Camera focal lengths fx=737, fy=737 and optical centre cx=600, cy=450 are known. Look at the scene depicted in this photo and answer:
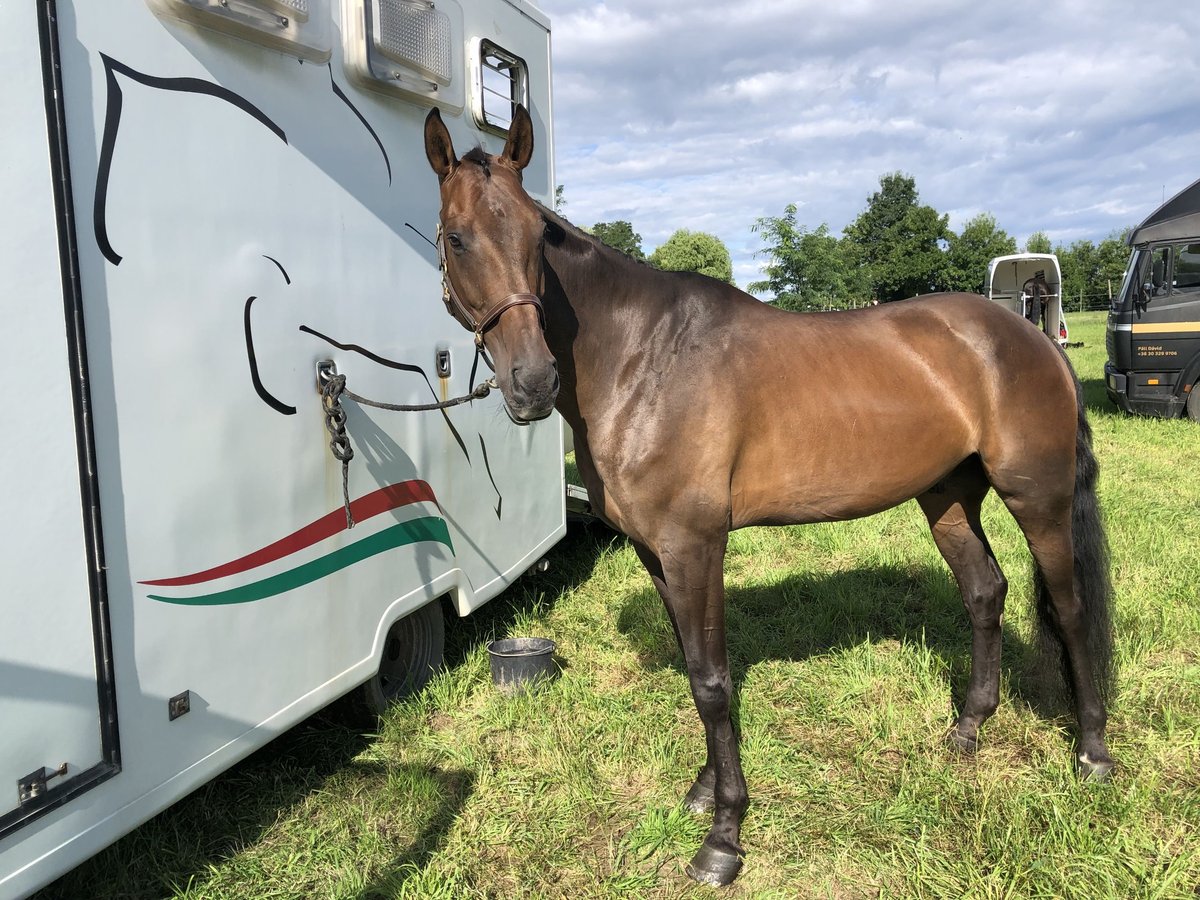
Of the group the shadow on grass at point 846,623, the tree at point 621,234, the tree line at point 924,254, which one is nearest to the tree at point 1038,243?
the tree line at point 924,254

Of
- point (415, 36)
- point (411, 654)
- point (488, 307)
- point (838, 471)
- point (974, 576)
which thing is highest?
point (415, 36)

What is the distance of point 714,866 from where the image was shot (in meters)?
2.43

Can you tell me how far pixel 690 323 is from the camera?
260 centimetres

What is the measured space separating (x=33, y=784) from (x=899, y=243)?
5332 centimetres

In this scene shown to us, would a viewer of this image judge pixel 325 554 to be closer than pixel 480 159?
No

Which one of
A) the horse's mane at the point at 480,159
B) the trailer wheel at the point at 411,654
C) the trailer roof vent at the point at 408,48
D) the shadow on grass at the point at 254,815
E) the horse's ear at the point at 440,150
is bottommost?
the shadow on grass at the point at 254,815

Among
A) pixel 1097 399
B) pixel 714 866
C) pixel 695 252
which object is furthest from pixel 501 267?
pixel 695 252

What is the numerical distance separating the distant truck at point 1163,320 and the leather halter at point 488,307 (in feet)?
36.2

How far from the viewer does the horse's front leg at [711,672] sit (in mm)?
2465

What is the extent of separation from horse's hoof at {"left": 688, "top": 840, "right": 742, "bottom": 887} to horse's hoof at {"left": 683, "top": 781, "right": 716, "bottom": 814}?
24 centimetres

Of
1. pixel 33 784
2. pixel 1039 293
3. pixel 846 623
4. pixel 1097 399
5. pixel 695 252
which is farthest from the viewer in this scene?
pixel 695 252

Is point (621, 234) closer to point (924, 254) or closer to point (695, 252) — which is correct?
point (695, 252)

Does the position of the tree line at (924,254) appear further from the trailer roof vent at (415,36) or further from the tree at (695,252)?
the trailer roof vent at (415,36)

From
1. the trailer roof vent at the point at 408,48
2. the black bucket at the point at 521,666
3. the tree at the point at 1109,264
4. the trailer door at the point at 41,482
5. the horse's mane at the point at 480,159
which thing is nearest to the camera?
the trailer door at the point at 41,482
